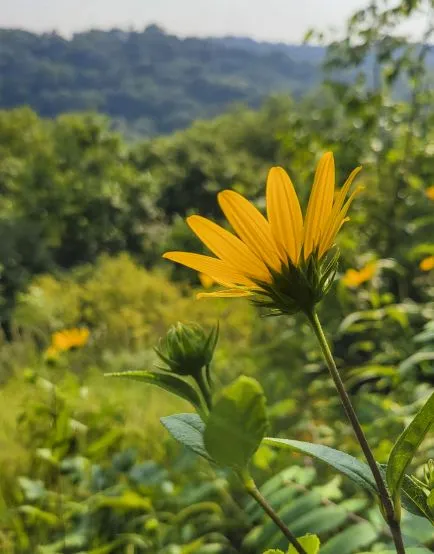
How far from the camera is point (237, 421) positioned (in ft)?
0.69

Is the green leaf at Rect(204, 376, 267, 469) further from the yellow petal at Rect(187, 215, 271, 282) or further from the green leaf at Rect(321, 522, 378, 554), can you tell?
the green leaf at Rect(321, 522, 378, 554)

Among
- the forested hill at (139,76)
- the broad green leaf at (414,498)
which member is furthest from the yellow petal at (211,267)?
the forested hill at (139,76)

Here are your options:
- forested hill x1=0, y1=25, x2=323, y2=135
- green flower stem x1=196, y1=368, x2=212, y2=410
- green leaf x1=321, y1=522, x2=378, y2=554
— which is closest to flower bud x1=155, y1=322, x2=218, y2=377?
green flower stem x1=196, y1=368, x2=212, y2=410

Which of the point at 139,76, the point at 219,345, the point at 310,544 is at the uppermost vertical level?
the point at 139,76

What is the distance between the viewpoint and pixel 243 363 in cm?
245

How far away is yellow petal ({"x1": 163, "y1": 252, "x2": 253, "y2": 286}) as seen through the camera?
27 cm

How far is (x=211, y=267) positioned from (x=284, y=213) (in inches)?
1.5

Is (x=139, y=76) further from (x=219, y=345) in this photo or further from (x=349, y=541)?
(x=349, y=541)

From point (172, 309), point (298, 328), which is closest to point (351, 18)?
point (298, 328)

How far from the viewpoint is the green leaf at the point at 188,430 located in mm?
250

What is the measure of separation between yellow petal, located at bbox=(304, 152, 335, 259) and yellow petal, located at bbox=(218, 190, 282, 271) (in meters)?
0.02

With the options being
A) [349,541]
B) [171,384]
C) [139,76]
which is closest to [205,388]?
[171,384]

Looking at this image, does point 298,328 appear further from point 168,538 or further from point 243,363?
point 168,538

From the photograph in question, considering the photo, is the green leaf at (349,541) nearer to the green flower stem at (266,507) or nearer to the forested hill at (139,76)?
the green flower stem at (266,507)
